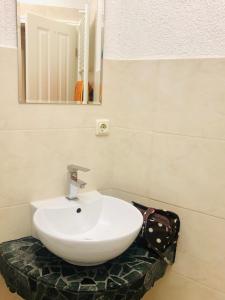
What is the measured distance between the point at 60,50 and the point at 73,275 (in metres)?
0.95

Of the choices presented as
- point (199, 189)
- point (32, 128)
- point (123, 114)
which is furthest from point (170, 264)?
Answer: point (32, 128)

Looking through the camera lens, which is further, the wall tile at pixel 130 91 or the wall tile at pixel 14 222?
the wall tile at pixel 130 91

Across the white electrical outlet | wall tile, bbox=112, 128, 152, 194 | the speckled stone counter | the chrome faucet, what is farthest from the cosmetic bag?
the white electrical outlet

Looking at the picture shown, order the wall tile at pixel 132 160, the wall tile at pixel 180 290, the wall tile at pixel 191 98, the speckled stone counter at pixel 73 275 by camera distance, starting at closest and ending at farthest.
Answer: the speckled stone counter at pixel 73 275, the wall tile at pixel 191 98, the wall tile at pixel 180 290, the wall tile at pixel 132 160

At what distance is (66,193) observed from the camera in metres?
1.32

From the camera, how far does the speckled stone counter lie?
89 centimetres

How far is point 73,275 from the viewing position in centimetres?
95

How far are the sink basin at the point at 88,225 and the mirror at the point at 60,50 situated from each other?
1.57ft

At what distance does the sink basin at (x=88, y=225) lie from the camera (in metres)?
0.90

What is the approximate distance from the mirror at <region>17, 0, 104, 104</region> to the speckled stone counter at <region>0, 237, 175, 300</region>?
64cm

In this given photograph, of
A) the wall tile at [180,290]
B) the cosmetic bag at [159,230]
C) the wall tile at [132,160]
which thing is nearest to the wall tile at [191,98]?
the wall tile at [132,160]

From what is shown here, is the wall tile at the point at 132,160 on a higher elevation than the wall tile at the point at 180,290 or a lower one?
higher

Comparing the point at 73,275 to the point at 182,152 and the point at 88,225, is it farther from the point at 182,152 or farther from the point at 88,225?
the point at 182,152

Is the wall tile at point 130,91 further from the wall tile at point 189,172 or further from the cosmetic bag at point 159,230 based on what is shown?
the cosmetic bag at point 159,230
